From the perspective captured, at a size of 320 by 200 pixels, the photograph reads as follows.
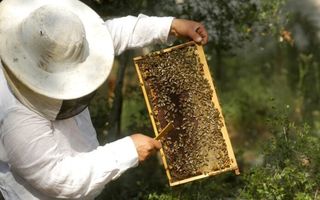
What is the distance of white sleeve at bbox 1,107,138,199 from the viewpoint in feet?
8.48

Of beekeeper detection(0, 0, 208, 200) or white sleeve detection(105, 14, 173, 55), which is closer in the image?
beekeeper detection(0, 0, 208, 200)

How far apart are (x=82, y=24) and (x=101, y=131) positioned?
6.97ft

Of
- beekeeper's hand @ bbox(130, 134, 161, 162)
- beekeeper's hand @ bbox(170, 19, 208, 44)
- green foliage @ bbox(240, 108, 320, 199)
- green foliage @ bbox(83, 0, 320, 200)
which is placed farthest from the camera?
green foliage @ bbox(83, 0, 320, 200)

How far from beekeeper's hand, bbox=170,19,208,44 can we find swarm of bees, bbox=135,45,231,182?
11 cm

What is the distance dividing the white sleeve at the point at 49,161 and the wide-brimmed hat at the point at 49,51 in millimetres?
174

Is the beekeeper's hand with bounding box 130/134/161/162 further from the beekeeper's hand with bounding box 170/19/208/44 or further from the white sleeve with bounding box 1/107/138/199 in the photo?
the beekeeper's hand with bounding box 170/19/208/44

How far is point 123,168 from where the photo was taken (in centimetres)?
269

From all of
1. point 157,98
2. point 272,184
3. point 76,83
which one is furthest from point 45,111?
point 272,184

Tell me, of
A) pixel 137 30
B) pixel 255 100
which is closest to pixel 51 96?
pixel 137 30

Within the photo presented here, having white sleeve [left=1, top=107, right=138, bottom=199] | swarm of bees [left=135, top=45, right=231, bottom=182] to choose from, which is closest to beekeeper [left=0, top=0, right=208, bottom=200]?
white sleeve [left=1, top=107, right=138, bottom=199]

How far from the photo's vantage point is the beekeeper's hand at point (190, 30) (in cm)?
324

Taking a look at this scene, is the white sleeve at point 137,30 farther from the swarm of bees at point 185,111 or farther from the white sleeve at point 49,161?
the white sleeve at point 49,161

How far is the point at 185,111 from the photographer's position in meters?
3.41

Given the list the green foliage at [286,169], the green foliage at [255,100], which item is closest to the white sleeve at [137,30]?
the green foliage at [255,100]
